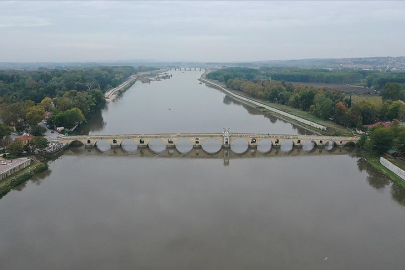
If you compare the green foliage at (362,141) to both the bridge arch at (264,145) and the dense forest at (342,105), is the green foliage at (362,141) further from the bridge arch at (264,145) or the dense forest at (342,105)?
the bridge arch at (264,145)

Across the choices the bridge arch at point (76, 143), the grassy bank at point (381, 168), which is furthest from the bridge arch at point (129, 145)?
the grassy bank at point (381, 168)

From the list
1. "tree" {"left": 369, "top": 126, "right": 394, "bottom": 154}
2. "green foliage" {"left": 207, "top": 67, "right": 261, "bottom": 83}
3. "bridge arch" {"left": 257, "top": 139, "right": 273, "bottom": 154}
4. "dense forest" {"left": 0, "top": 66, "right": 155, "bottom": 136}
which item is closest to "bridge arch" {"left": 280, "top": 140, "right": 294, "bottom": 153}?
"bridge arch" {"left": 257, "top": 139, "right": 273, "bottom": 154}

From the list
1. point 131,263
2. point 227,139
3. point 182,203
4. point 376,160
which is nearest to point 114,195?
point 182,203

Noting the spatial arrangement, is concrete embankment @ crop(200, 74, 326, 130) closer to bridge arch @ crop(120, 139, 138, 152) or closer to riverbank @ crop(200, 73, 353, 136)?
riverbank @ crop(200, 73, 353, 136)

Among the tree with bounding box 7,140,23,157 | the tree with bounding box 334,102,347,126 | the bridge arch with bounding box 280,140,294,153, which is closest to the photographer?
the tree with bounding box 7,140,23,157

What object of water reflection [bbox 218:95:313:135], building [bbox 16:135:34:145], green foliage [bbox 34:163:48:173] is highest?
building [bbox 16:135:34:145]

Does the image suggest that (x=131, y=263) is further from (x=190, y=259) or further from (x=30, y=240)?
(x=30, y=240)
